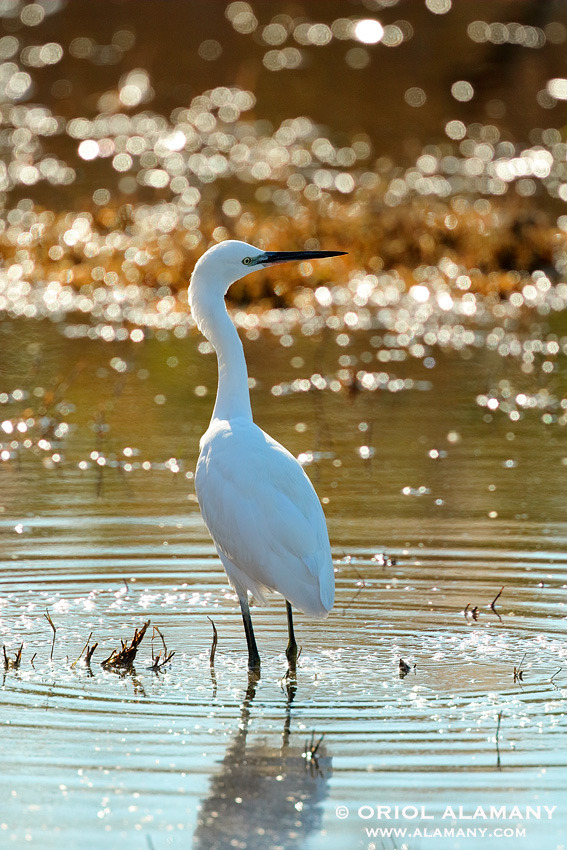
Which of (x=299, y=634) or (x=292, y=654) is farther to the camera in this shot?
(x=299, y=634)

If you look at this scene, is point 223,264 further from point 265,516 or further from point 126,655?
point 126,655

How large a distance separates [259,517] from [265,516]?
0.08ft

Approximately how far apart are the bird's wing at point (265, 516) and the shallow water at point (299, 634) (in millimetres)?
383

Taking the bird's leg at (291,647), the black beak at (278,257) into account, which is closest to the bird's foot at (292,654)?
the bird's leg at (291,647)

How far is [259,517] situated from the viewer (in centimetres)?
553

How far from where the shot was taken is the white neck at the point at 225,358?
6.19m

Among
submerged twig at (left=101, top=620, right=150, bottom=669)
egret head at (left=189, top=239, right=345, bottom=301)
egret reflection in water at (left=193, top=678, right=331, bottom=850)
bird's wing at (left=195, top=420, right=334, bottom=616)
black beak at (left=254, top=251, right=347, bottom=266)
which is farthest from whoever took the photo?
black beak at (left=254, top=251, right=347, bottom=266)

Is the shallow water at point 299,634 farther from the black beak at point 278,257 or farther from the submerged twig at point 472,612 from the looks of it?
the black beak at point 278,257

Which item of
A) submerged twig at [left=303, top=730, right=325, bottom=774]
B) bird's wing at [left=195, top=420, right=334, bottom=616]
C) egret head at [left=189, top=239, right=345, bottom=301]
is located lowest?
submerged twig at [left=303, top=730, right=325, bottom=774]

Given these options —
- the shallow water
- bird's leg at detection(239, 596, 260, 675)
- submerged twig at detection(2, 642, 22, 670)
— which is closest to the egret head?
the shallow water

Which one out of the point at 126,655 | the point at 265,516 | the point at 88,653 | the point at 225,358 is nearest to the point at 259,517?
the point at 265,516

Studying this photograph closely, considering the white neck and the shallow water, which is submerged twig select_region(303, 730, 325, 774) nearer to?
the shallow water

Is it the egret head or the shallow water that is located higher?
the egret head

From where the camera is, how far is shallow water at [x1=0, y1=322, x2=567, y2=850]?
4211 mm
